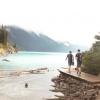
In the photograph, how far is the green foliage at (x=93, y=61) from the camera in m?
34.0

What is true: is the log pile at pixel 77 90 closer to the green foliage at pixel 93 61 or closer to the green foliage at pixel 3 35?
the green foliage at pixel 93 61

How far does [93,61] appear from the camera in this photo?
112 ft

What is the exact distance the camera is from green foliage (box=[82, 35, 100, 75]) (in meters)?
34.0

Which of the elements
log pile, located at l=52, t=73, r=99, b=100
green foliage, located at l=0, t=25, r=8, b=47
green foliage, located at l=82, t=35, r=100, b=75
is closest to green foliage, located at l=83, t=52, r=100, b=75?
green foliage, located at l=82, t=35, r=100, b=75

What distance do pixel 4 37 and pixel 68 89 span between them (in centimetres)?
13419

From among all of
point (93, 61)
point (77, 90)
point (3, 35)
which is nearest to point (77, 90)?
point (77, 90)

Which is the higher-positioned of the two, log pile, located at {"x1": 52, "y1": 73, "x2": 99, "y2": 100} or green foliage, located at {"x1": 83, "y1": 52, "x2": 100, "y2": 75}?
green foliage, located at {"x1": 83, "y1": 52, "x2": 100, "y2": 75}

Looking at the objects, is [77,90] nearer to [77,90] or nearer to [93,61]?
[77,90]

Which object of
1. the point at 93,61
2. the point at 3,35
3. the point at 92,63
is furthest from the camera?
the point at 3,35

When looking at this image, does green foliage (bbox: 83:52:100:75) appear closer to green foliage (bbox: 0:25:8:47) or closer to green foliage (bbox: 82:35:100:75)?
green foliage (bbox: 82:35:100:75)

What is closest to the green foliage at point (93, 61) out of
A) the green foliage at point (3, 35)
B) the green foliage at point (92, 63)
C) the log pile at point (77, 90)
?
the green foliage at point (92, 63)

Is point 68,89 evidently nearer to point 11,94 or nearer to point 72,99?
point 72,99

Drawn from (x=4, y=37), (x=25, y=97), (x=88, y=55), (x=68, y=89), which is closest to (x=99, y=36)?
(x=88, y=55)

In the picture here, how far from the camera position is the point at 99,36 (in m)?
36.9
